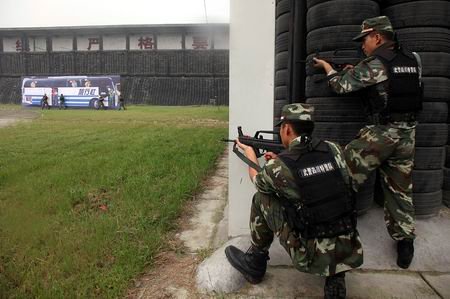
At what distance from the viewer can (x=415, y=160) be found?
301cm

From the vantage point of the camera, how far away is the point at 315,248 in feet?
7.13

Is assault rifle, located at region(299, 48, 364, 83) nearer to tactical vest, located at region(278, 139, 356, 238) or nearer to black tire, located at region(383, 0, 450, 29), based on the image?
black tire, located at region(383, 0, 450, 29)

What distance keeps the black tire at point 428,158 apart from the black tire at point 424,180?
0.03m

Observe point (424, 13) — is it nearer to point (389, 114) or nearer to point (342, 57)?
point (342, 57)

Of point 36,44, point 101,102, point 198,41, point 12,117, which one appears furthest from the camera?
point 36,44

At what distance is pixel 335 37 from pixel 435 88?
2.61ft

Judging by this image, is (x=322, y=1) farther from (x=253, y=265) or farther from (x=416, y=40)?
(x=253, y=265)

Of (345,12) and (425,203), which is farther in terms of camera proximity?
(425,203)

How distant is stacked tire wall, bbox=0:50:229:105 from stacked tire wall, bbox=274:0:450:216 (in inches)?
1078

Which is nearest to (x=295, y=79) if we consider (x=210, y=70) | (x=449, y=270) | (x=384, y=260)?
(x=384, y=260)

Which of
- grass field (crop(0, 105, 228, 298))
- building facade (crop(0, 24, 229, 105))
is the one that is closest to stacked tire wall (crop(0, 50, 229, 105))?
building facade (crop(0, 24, 229, 105))

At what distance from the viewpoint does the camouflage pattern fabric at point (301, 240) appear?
6.97 ft

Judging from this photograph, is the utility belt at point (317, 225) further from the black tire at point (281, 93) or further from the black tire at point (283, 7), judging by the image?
the black tire at point (283, 7)

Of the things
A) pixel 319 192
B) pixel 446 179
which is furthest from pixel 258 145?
pixel 446 179
